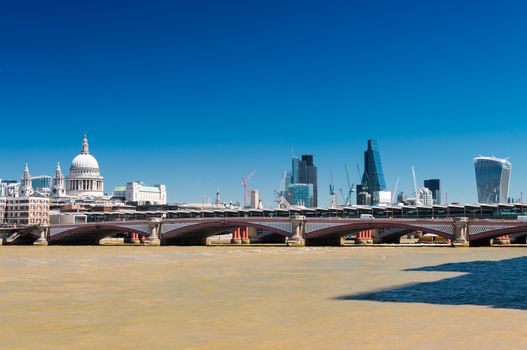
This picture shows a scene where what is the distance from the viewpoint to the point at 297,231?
114 metres

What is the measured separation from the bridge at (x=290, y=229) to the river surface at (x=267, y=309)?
44.2 meters

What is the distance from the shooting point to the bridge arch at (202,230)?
383 feet

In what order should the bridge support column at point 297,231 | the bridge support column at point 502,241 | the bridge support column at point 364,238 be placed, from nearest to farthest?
the bridge support column at point 297,231 < the bridge support column at point 502,241 < the bridge support column at point 364,238

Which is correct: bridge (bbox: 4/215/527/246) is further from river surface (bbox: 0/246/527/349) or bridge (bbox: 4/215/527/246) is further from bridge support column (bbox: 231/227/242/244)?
river surface (bbox: 0/246/527/349)

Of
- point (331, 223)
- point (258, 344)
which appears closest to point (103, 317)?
point (258, 344)

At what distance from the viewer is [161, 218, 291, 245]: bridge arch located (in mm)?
116688

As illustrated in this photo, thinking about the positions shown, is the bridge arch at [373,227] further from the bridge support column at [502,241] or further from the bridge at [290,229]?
the bridge support column at [502,241]

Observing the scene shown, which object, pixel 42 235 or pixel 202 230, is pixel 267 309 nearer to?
pixel 202 230

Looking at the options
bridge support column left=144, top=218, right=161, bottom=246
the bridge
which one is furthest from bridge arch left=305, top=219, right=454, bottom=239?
bridge support column left=144, top=218, right=161, bottom=246

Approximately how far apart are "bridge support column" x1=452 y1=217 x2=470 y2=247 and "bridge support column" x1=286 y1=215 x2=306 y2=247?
77.7ft

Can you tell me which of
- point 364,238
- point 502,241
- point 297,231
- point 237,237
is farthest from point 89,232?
point 502,241

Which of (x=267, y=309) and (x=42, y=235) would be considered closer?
(x=267, y=309)

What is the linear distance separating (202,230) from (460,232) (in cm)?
4640

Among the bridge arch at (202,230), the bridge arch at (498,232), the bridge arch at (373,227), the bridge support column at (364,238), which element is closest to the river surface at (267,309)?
the bridge arch at (498,232)
